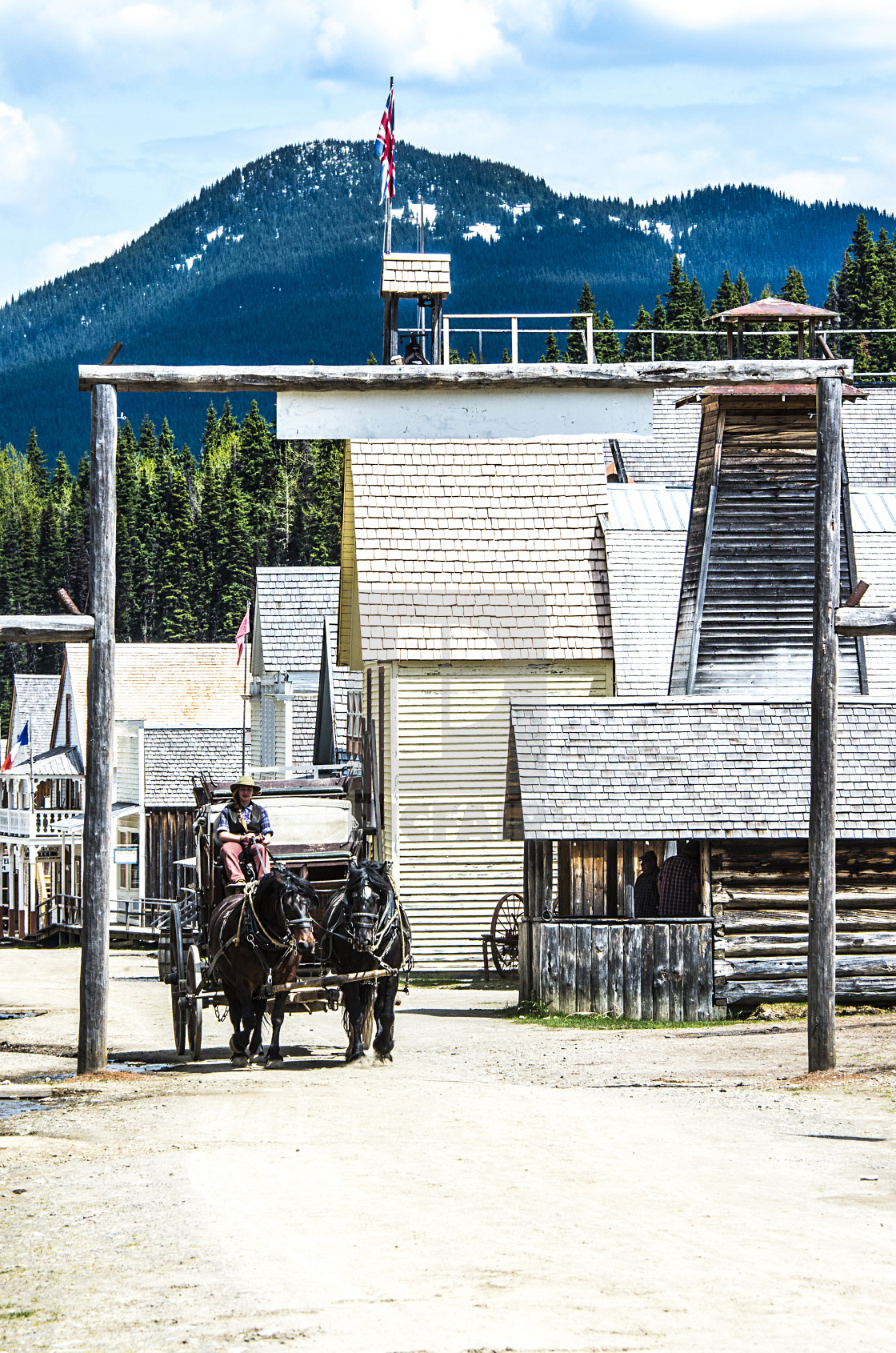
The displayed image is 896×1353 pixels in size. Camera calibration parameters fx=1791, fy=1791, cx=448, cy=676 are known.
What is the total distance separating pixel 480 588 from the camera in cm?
2909

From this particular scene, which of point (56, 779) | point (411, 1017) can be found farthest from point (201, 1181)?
point (56, 779)

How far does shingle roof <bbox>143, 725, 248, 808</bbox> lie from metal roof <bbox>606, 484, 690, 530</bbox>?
61.0 feet

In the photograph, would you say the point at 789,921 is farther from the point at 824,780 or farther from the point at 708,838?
the point at 824,780

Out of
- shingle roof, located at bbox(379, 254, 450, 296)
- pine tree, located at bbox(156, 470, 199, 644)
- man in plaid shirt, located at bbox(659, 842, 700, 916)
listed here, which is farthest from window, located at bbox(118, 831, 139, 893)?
pine tree, located at bbox(156, 470, 199, 644)

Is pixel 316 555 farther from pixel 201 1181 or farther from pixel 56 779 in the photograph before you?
pixel 201 1181

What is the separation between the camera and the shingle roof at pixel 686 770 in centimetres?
2161

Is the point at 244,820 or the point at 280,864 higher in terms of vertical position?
the point at 244,820

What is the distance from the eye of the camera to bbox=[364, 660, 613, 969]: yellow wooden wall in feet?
93.6

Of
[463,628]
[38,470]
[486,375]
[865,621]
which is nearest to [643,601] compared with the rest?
[463,628]

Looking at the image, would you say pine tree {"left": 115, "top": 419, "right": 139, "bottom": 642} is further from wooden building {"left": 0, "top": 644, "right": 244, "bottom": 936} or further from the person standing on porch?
the person standing on porch

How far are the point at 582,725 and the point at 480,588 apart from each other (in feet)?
21.4

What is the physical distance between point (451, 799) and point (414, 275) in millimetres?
9881

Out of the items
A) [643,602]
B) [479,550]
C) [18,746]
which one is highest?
[479,550]

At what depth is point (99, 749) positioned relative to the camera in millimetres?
15812
